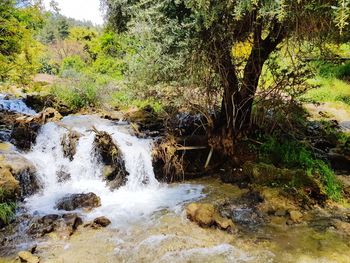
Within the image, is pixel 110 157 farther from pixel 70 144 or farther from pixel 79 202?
pixel 79 202

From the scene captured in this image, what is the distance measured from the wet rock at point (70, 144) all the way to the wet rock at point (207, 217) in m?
3.99

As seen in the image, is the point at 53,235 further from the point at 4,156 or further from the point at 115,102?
the point at 115,102

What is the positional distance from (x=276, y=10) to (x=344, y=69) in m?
15.1

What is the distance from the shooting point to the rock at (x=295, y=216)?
631 centimetres

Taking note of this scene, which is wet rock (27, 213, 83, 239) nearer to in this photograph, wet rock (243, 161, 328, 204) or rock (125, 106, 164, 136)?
wet rock (243, 161, 328, 204)

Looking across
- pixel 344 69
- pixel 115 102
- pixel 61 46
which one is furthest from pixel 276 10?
pixel 61 46

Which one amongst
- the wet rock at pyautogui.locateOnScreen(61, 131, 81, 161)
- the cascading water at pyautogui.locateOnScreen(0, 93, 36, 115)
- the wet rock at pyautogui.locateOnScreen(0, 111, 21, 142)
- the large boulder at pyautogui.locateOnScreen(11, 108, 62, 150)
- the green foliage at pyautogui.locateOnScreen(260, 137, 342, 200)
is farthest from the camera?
the cascading water at pyautogui.locateOnScreen(0, 93, 36, 115)

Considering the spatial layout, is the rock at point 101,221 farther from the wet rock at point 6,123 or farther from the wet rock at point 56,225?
the wet rock at point 6,123

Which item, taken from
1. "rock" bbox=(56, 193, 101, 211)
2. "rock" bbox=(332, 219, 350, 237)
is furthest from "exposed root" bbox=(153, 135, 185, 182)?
"rock" bbox=(332, 219, 350, 237)

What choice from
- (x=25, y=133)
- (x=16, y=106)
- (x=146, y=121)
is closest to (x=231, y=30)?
(x=146, y=121)

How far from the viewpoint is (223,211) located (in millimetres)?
6789

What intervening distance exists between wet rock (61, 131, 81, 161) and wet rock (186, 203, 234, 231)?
3990mm

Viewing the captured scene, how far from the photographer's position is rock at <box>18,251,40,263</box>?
202 inches

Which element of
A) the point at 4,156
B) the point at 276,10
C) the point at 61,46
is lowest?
the point at 4,156
